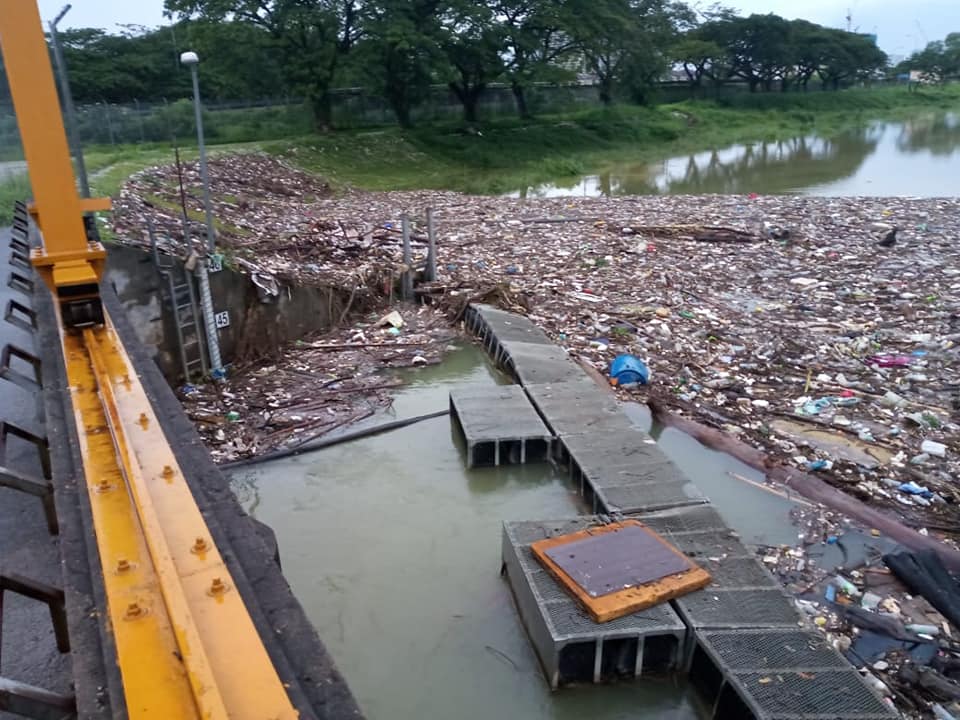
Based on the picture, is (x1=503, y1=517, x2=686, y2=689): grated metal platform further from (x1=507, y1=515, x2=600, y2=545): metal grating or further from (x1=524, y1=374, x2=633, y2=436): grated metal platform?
(x1=524, y1=374, x2=633, y2=436): grated metal platform

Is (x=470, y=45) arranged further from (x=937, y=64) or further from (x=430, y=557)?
(x=937, y=64)

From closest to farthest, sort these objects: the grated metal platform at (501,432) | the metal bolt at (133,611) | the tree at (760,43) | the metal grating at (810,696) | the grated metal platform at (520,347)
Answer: the metal bolt at (133,611) → the metal grating at (810,696) → the grated metal platform at (501,432) → the grated metal platform at (520,347) → the tree at (760,43)

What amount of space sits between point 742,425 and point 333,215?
31.8 feet

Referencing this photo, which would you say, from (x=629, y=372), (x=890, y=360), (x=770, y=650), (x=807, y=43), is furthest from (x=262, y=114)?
(x=807, y=43)

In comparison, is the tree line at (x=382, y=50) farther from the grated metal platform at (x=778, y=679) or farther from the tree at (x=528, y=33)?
the grated metal platform at (x=778, y=679)

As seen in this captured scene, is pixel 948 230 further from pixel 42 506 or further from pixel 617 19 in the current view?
pixel 617 19

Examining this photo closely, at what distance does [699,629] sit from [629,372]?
137 inches

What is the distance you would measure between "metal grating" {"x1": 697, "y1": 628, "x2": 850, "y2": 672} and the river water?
332 mm

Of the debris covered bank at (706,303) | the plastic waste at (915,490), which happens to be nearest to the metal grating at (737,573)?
the debris covered bank at (706,303)

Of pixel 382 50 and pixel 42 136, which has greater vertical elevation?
pixel 382 50

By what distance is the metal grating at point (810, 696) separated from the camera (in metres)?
2.92

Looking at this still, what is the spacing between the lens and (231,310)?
722 cm

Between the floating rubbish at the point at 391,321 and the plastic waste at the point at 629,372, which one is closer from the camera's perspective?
the plastic waste at the point at 629,372

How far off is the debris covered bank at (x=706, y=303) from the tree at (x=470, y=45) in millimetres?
10165
